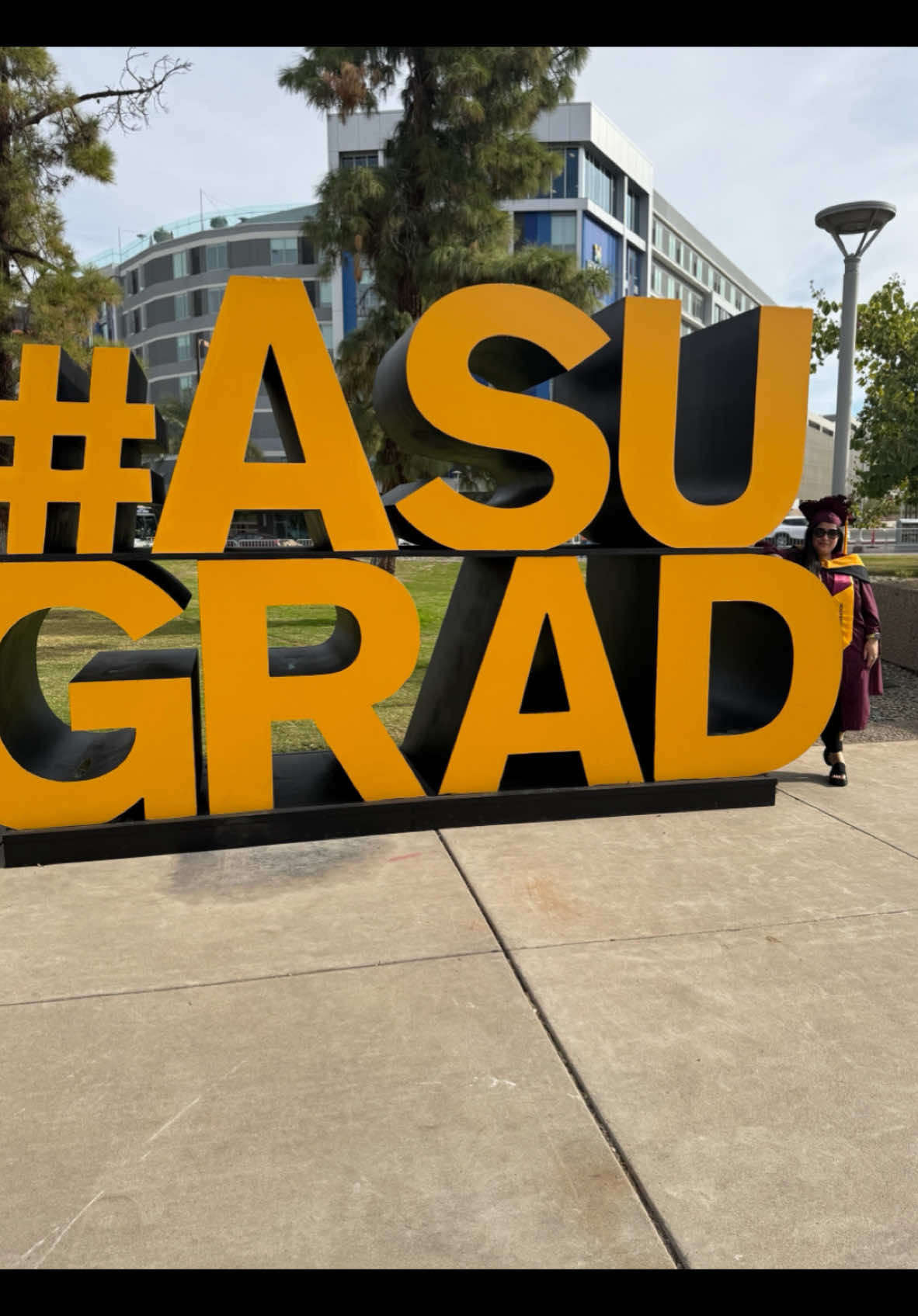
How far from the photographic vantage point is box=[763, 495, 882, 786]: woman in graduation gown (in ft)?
20.0

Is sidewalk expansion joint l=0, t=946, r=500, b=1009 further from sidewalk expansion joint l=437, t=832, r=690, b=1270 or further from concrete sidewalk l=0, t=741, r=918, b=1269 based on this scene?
sidewalk expansion joint l=437, t=832, r=690, b=1270

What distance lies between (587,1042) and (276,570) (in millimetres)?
2880

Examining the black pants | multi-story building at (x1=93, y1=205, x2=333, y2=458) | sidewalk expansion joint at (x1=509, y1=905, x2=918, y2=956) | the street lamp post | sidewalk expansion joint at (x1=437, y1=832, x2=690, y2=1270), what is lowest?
sidewalk expansion joint at (x1=437, y1=832, x2=690, y2=1270)

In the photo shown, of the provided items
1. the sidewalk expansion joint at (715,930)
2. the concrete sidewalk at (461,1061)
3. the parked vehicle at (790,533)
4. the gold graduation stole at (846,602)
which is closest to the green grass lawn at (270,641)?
the concrete sidewalk at (461,1061)

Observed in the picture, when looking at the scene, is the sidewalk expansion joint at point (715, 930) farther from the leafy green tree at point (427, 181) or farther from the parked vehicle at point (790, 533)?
the parked vehicle at point (790, 533)

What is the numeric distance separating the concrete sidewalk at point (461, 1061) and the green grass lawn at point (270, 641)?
2974 mm

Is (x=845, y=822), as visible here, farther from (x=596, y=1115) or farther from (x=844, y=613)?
(x=596, y=1115)

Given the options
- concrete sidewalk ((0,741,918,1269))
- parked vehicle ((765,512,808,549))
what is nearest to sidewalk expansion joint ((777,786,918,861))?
concrete sidewalk ((0,741,918,1269))

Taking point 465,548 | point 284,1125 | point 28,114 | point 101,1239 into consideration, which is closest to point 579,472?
point 465,548

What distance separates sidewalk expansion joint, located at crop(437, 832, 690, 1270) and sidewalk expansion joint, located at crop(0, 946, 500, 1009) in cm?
18

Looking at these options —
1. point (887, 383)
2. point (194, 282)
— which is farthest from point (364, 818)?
point (194, 282)

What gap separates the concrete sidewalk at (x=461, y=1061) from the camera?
7.41 ft

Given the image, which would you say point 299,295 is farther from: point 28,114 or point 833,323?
point 28,114

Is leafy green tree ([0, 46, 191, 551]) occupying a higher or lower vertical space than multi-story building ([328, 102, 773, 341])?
lower
